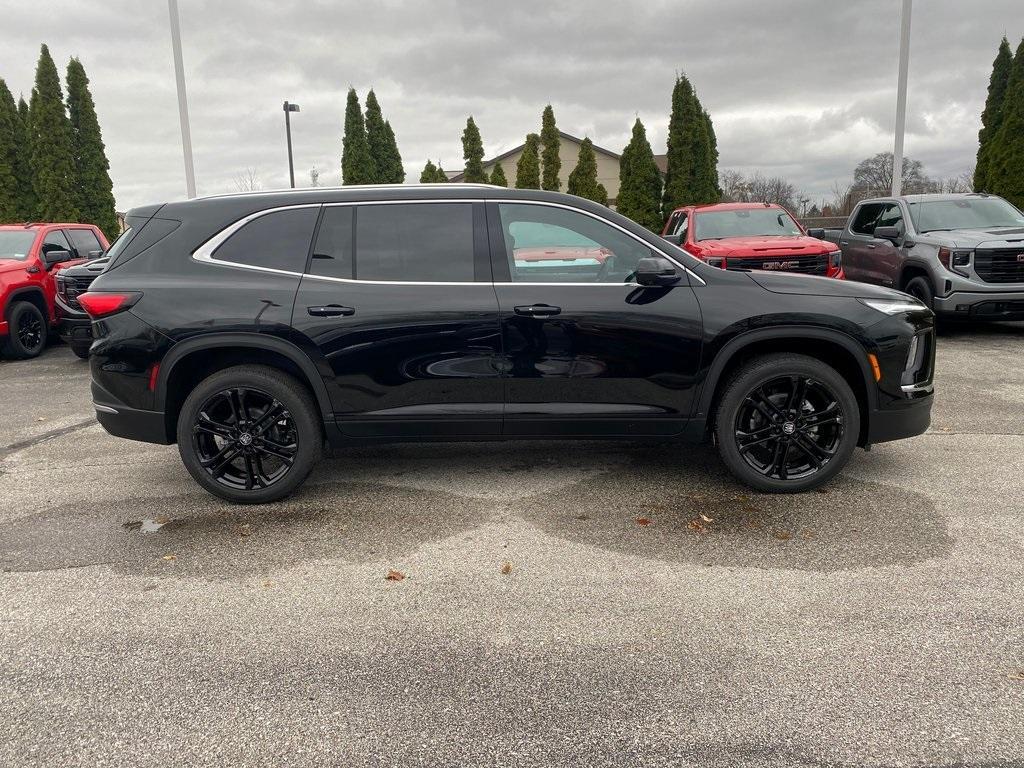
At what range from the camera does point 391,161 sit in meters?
33.2

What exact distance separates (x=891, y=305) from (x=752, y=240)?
675 centimetres

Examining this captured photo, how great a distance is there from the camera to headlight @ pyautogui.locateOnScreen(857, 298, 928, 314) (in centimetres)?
461

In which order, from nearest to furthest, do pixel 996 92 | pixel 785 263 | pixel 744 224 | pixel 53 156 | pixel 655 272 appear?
pixel 655 272
pixel 785 263
pixel 744 224
pixel 53 156
pixel 996 92

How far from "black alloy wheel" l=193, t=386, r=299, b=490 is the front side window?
163cm

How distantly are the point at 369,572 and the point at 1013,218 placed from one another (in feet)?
35.4

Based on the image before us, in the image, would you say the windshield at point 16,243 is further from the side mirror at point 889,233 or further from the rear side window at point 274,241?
the side mirror at point 889,233

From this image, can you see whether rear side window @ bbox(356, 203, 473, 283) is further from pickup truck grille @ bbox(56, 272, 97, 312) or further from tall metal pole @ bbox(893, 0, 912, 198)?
tall metal pole @ bbox(893, 0, 912, 198)

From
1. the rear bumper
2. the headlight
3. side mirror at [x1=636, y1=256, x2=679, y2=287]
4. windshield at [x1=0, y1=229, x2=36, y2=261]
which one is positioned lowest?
the rear bumper

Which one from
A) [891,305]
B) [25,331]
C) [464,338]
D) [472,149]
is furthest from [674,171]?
[464,338]

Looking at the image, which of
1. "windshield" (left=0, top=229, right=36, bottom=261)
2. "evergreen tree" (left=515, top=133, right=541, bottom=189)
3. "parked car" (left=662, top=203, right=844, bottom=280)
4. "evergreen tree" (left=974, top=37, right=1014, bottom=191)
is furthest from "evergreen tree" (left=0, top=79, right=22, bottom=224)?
"evergreen tree" (left=974, top=37, right=1014, bottom=191)

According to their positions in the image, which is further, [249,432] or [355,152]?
[355,152]

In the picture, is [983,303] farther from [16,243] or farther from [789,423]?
[16,243]

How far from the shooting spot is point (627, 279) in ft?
15.2

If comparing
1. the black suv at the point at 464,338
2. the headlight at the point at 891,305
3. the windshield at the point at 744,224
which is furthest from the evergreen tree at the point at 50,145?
the headlight at the point at 891,305
